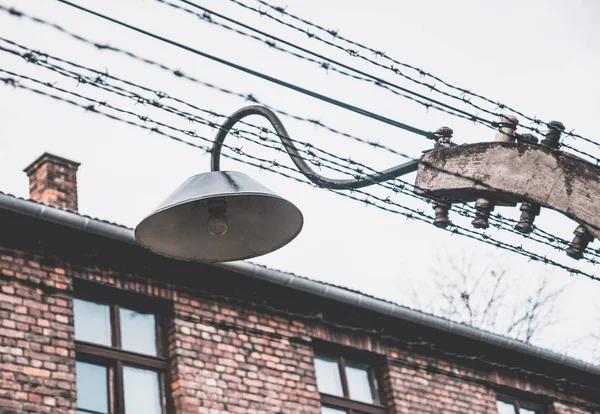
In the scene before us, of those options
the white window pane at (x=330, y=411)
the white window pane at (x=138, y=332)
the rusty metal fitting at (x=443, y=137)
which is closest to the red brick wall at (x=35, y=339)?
the white window pane at (x=138, y=332)

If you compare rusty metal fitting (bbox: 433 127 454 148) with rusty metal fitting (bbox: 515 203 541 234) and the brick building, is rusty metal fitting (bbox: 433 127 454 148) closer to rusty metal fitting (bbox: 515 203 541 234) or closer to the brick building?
rusty metal fitting (bbox: 515 203 541 234)

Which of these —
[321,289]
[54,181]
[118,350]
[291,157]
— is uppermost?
[54,181]

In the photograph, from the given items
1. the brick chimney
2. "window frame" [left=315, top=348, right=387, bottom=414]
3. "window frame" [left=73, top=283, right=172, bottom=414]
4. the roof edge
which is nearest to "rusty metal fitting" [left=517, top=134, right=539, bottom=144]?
the roof edge

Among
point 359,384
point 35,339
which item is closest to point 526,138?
point 35,339

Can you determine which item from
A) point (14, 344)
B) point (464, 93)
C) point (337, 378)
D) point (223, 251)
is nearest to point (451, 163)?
point (464, 93)

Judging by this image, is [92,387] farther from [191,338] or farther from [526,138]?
[526,138]

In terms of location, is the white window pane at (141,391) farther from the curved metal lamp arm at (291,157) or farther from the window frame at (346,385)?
the curved metal lamp arm at (291,157)

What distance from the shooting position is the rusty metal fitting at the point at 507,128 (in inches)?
292

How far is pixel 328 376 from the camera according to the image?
12875mm

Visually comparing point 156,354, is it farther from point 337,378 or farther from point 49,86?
point 49,86

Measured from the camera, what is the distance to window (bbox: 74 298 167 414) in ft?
35.0

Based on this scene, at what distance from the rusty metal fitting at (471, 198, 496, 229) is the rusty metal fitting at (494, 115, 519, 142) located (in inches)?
16.7

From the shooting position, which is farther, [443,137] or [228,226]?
[443,137]

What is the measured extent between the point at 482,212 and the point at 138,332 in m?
5.04
